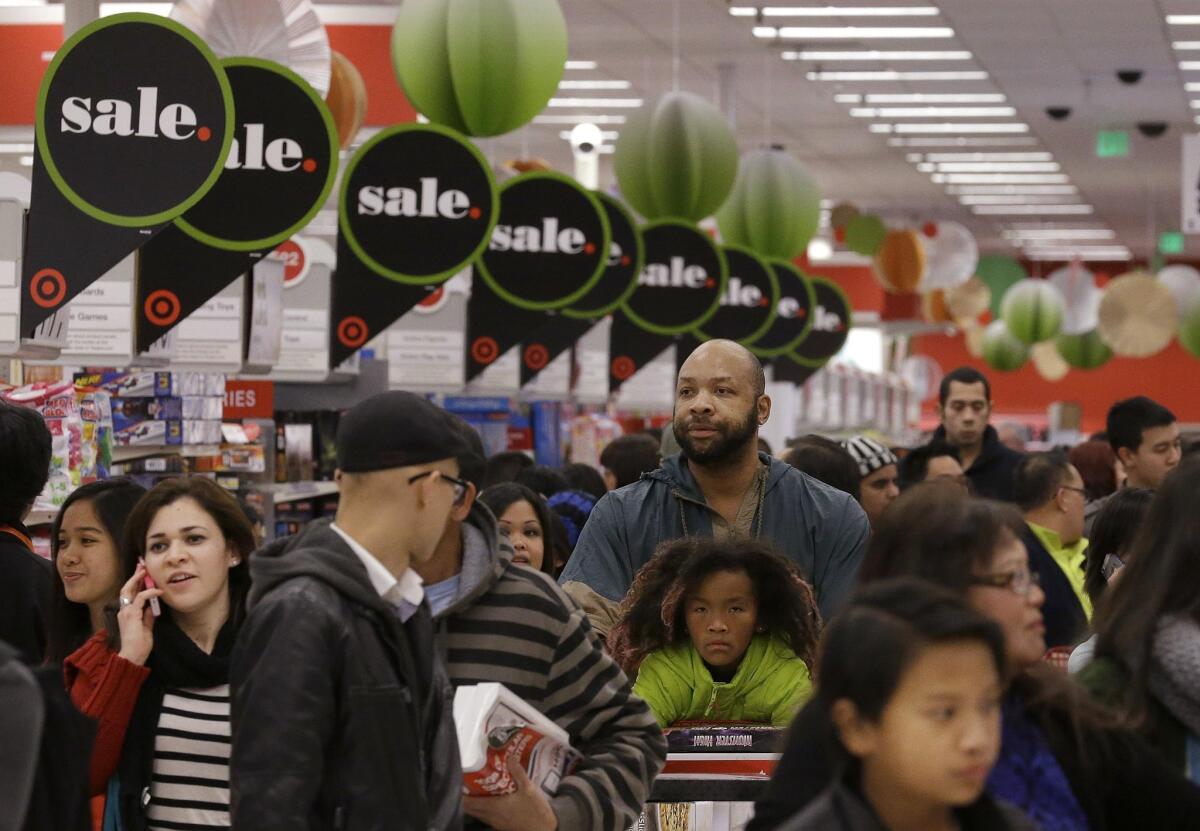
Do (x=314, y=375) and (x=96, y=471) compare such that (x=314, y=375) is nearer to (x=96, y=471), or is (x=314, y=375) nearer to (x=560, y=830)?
(x=96, y=471)

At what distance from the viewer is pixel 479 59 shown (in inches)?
301

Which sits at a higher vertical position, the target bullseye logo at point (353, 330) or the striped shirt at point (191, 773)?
the target bullseye logo at point (353, 330)

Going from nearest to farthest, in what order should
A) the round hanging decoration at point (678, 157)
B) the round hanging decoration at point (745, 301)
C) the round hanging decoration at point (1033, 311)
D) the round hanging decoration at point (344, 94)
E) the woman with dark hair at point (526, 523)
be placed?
the woman with dark hair at point (526, 523) → the round hanging decoration at point (344, 94) → the round hanging decoration at point (678, 157) → the round hanging decoration at point (745, 301) → the round hanging decoration at point (1033, 311)

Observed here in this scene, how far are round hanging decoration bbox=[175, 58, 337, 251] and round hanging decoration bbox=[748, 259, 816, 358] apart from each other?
7.38 metres

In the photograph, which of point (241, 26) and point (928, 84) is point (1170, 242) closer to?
point (928, 84)

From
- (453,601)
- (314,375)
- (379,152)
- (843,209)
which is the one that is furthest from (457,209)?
(843,209)

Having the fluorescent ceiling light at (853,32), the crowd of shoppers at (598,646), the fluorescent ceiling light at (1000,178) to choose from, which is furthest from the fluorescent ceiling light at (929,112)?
the crowd of shoppers at (598,646)

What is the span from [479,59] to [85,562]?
13.7 ft

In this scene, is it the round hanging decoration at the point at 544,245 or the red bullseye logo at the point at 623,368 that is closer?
the round hanging decoration at the point at 544,245

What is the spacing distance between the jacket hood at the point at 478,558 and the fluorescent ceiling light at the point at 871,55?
443 inches

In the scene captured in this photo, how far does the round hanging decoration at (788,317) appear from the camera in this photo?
12750 mm

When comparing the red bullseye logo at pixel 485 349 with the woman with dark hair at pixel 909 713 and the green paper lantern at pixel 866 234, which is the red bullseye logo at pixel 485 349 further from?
the green paper lantern at pixel 866 234

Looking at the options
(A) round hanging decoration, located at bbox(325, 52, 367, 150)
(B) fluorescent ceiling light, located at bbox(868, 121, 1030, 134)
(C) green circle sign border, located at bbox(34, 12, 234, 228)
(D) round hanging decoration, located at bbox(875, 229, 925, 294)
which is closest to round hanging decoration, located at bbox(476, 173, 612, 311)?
(A) round hanging decoration, located at bbox(325, 52, 367, 150)

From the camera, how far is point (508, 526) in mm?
5297
